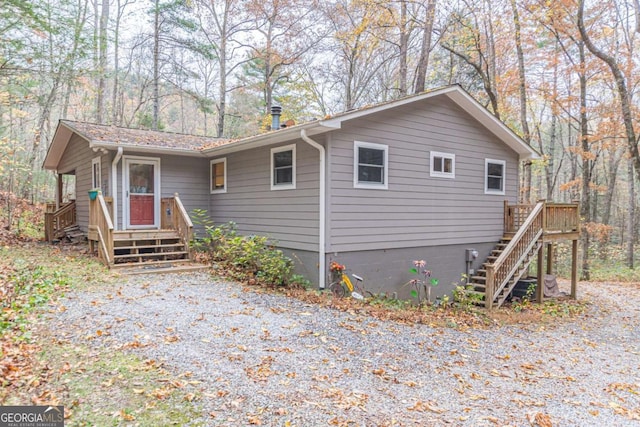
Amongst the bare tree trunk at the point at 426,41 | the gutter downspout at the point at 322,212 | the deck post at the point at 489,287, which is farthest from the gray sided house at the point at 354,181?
the bare tree trunk at the point at 426,41

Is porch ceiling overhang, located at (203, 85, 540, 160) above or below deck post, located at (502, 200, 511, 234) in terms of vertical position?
above

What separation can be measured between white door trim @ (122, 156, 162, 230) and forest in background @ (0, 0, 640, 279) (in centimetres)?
500

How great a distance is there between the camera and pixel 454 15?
14.9 meters

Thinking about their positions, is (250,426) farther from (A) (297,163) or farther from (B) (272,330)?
(A) (297,163)

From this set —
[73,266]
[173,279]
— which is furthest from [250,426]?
[73,266]

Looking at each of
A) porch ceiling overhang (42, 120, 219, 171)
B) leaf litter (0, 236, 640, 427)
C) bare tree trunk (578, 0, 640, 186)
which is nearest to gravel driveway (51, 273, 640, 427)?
leaf litter (0, 236, 640, 427)

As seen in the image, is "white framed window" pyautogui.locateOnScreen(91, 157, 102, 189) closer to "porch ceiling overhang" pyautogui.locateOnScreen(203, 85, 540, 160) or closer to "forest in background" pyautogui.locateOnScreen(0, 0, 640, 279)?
"porch ceiling overhang" pyautogui.locateOnScreen(203, 85, 540, 160)

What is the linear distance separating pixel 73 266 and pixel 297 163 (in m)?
5.44

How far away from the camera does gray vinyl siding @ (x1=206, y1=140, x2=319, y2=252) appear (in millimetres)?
8612

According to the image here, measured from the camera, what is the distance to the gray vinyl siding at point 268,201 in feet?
28.3

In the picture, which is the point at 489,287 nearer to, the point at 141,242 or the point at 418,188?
the point at 418,188

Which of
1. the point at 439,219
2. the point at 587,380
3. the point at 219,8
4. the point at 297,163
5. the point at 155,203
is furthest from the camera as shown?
the point at 219,8

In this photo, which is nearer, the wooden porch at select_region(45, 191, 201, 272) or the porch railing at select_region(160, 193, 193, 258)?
the wooden porch at select_region(45, 191, 201, 272)

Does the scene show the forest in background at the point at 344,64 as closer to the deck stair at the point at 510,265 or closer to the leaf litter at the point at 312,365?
the deck stair at the point at 510,265
